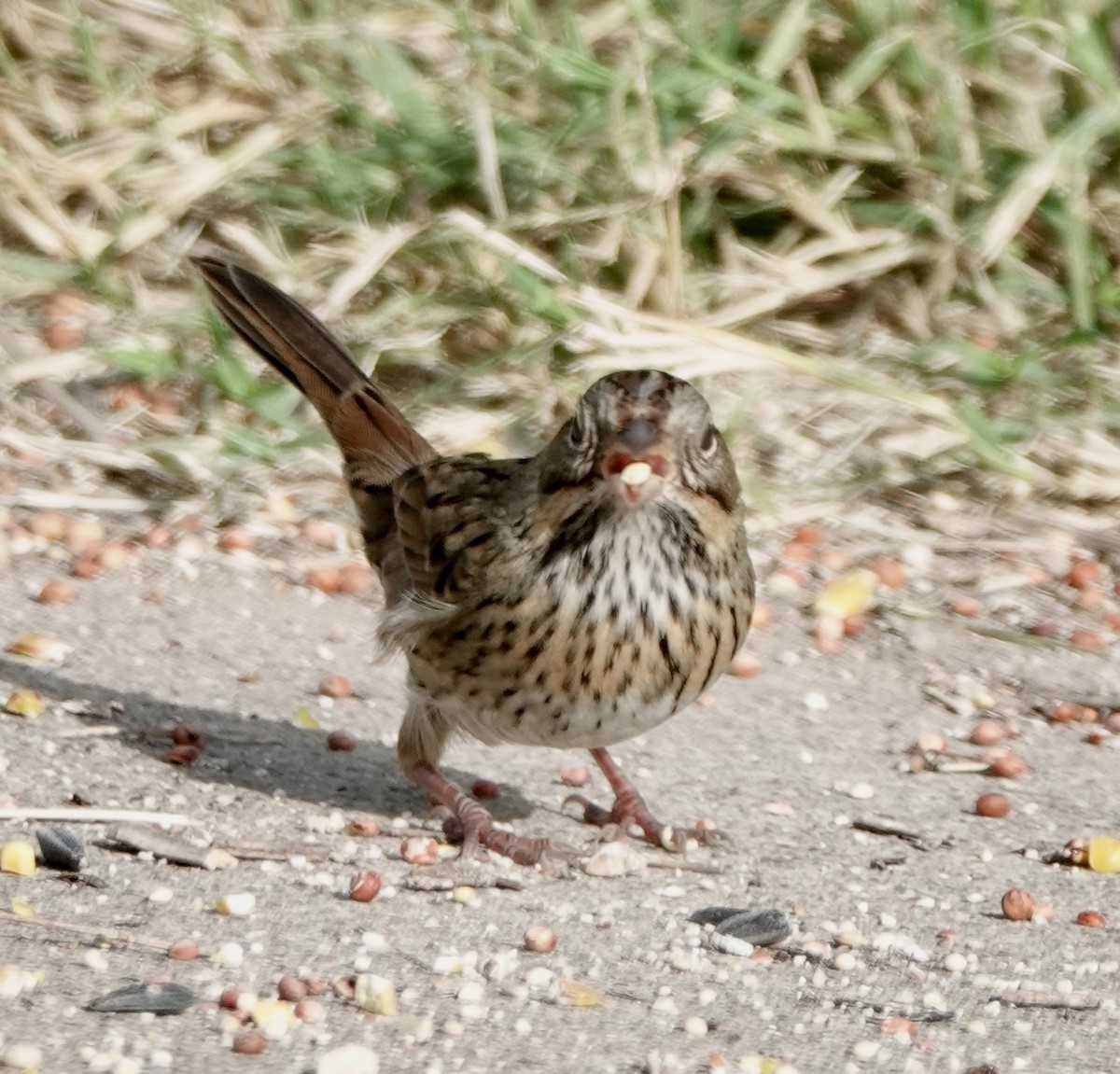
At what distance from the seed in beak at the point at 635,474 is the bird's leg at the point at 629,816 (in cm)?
90

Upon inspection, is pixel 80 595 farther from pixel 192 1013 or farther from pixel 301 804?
pixel 192 1013

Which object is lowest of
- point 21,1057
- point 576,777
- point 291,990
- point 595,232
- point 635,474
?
point 21,1057

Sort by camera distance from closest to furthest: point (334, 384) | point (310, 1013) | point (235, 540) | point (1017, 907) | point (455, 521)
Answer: point (310, 1013) → point (1017, 907) → point (455, 521) → point (334, 384) → point (235, 540)

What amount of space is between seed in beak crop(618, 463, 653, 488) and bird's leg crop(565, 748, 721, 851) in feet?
2.97

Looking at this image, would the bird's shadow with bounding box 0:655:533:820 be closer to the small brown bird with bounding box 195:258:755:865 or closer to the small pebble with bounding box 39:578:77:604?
the small brown bird with bounding box 195:258:755:865

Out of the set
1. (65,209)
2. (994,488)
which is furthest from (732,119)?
(65,209)

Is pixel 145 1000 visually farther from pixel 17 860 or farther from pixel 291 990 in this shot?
pixel 17 860

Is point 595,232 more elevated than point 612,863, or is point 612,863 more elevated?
point 595,232

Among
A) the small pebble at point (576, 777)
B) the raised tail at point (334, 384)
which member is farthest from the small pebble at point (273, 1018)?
the raised tail at point (334, 384)

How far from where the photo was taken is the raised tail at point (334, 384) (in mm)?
5066

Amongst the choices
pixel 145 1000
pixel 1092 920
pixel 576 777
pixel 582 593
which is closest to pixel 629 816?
pixel 576 777

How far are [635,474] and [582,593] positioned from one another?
1.20ft

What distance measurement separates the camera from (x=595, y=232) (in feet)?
22.6

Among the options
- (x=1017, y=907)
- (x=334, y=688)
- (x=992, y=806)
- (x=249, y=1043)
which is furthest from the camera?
(x=334, y=688)
